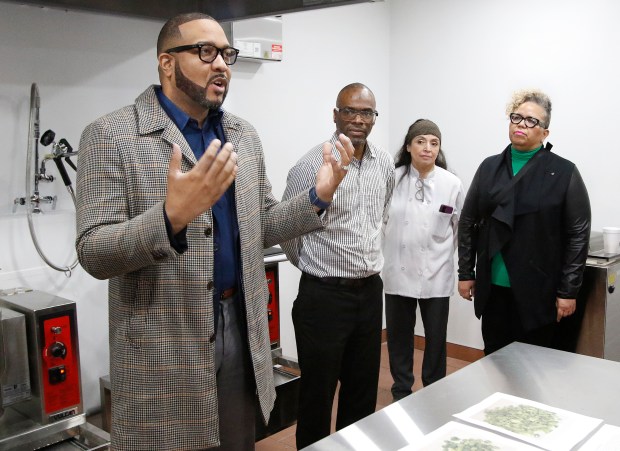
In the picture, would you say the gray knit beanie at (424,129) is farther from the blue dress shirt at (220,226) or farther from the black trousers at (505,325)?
the blue dress shirt at (220,226)

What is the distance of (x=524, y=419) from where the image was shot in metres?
1.33

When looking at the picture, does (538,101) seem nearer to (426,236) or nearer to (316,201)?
(426,236)

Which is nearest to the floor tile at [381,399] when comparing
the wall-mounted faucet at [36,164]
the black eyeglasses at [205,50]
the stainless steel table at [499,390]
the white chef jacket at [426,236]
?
the white chef jacket at [426,236]

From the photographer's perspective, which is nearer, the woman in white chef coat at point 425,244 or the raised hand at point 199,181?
the raised hand at point 199,181

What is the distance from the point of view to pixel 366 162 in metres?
2.49

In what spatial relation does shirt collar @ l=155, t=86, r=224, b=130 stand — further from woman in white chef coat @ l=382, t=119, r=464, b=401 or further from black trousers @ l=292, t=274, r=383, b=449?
woman in white chef coat @ l=382, t=119, r=464, b=401

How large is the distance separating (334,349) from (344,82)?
2161 millimetres

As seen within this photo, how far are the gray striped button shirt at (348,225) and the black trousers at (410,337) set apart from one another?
84 centimetres

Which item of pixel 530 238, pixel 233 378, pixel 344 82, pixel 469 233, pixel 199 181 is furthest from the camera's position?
pixel 344 82

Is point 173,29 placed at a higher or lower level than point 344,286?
higher

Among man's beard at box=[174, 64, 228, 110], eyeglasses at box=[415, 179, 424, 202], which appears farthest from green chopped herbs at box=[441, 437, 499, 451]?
eyeglasses at box=[415, 179, 424, 202]

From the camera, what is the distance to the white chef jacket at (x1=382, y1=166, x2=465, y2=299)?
313 centimetres

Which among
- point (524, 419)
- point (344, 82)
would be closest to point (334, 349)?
point (524, 419)

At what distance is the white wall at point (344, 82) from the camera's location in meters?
2.35
